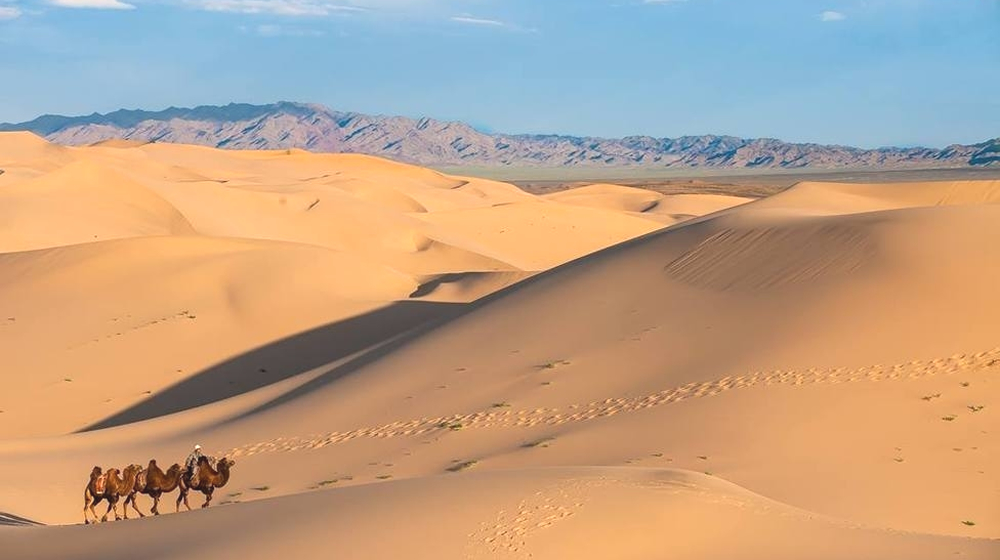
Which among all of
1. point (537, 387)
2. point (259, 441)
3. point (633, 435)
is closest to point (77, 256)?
point (259, 441)

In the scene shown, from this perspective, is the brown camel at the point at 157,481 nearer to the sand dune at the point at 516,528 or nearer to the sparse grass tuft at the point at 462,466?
the sand dune at the point at 516,528

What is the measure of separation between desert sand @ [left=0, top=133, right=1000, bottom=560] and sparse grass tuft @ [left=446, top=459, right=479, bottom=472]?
0.06 metres

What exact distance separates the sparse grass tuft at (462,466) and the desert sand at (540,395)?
0.06 metres

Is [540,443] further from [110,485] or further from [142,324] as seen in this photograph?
[142,324]

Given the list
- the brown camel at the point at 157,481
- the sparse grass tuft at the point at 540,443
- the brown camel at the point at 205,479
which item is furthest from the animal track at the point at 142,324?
the brown camel at the point at 205,479

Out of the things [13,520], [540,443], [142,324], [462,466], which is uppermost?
[13,520]

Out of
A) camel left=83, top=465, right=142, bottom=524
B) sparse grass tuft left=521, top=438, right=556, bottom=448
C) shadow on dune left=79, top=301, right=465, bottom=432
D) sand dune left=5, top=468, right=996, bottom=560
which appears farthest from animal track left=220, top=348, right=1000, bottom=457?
shadow on dune left=79, top=301, right=465, bottom=432

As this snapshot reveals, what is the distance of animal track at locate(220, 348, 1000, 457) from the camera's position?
15102 mm

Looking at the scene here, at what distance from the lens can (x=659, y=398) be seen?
1523cm

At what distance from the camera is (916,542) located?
8.27m

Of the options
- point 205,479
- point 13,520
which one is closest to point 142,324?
point 13,520

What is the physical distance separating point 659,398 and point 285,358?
477 inches

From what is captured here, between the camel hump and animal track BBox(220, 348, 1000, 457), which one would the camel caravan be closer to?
the camel hump

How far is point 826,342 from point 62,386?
14.8 metres
